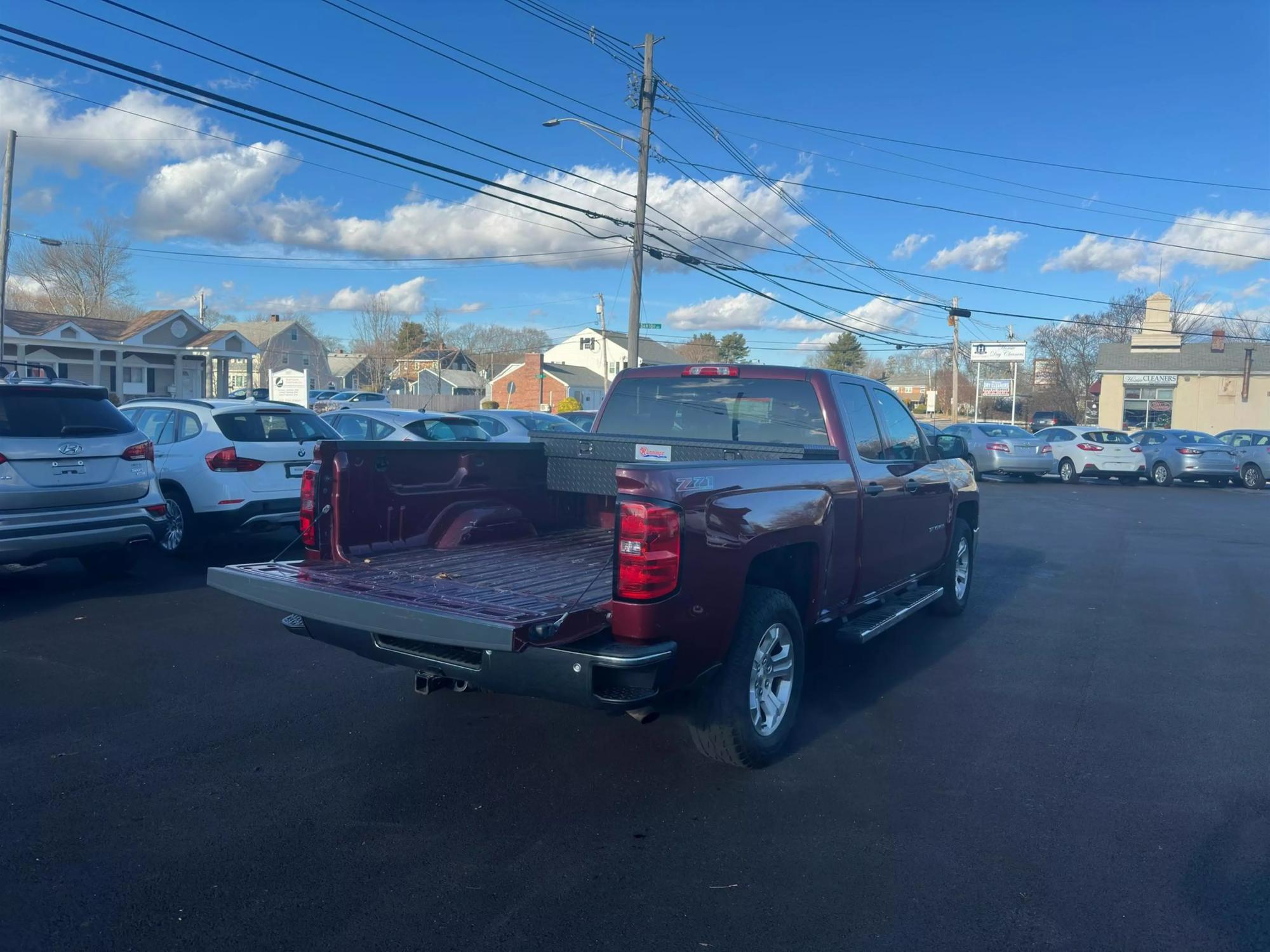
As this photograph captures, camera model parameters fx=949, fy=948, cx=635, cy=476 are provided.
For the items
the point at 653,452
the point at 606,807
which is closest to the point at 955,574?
the point at 653,452

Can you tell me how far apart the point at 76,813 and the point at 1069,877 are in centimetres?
411

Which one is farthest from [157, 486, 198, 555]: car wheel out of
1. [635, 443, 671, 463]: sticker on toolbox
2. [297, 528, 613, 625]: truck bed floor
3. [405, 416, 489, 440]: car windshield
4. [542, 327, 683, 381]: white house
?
[542, 327, 683, 381]: white house

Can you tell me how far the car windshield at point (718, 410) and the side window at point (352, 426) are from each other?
7.27 m

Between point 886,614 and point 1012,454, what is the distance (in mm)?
21358

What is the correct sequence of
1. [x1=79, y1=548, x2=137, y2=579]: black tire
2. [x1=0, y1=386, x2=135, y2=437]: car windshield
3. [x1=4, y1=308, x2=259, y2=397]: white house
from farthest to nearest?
[x1=4, y1=308, x2=259, y2=397]: white house < [x1=79, y1=548, x2=137, y2=579]: black tire < [x1=0, y1=386, x2=135, y2=437]: car windshield

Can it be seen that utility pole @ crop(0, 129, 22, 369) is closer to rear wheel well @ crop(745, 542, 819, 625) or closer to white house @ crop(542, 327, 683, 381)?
rear wheel well @ crop(745, 542, 819, 625)

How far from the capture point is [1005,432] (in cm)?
2628

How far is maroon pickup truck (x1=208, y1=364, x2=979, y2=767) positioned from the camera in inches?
153

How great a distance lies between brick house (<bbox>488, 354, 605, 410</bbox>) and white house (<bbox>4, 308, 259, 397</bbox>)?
29.0 metres

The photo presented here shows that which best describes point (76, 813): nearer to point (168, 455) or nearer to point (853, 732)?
point (853, 732)

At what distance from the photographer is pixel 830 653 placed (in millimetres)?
7121

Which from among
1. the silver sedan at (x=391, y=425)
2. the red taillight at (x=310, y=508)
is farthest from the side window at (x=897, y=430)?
the silver sedan at (x=391, y=425)

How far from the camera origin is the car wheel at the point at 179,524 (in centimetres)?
950

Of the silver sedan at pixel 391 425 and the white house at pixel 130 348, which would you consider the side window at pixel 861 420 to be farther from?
the white house at pixel 130 348
